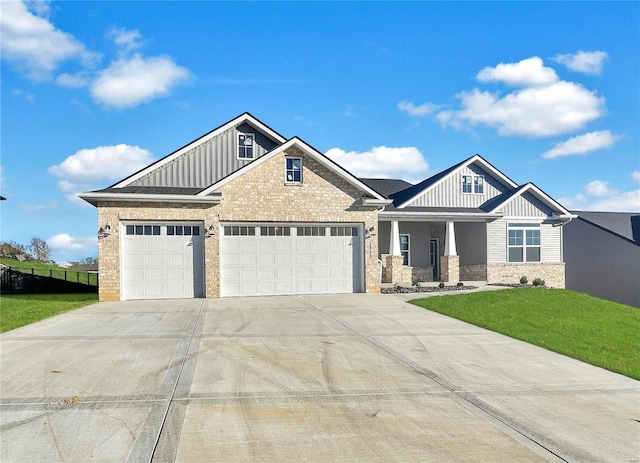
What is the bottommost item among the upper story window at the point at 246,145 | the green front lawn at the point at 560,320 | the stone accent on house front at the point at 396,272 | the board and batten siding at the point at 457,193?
the green front lawn at the point at 560,320

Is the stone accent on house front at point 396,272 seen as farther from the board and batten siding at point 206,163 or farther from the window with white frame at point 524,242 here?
the board and batten siding at point 206,163

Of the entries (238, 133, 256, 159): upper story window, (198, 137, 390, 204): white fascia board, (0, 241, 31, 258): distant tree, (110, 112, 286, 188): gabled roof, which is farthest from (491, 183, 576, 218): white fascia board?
(0, 241, 31, 258): distant tree

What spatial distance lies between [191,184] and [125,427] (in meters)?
15.0

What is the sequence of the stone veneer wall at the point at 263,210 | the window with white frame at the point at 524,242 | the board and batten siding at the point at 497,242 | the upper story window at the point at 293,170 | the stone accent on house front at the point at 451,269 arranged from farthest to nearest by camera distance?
1. the window with white frame at the point at 524,242
2. the board and batten siding at the point at 497,242
3. the stone accent on house front at the point at 451,269
4. the upper story window at the point at 293,170
5. the stone veneer wall at the point at 263,210

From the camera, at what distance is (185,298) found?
17.0 metres

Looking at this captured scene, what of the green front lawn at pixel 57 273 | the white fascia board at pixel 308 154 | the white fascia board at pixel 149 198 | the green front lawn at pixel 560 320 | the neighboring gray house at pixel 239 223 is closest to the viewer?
the green front lawn at pixel 560 320

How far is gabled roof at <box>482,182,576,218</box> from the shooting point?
23859mm

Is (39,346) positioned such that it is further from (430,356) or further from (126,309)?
(430,356)

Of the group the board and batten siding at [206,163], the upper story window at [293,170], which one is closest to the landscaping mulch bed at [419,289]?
the upper story window at [293,170]

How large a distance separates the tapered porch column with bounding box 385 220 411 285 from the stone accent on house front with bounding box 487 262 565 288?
448 cm

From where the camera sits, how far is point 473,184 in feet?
82.4

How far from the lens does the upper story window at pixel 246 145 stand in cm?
2030

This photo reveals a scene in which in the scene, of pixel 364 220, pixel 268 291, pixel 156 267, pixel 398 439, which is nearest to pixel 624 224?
pixel 364 220

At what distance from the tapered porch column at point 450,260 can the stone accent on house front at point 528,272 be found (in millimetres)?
1797
